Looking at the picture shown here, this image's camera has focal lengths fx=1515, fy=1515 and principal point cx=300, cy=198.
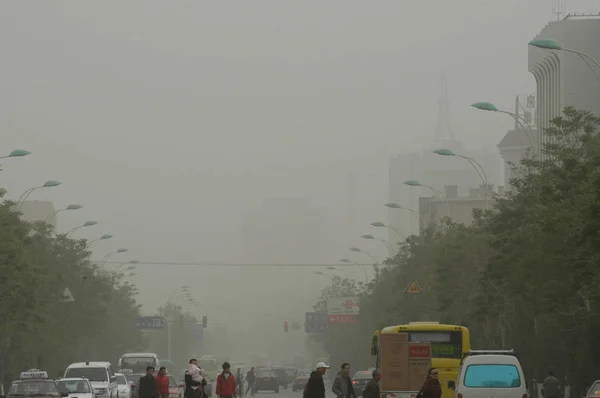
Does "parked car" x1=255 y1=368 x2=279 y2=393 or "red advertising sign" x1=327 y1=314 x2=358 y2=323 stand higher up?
"red advertising sign" x1=327 y1=314 x2=358 y2=323

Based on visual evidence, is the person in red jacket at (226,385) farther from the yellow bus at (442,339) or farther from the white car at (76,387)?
the white car at (76,387)

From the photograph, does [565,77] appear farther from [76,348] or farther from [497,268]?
[497,268]

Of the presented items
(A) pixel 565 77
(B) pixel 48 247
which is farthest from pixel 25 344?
(A) pixel 565 77

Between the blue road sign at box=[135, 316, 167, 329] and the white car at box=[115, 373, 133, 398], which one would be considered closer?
the white car at box=[115, 373, 133, 398]

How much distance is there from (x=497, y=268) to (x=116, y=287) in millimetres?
102689

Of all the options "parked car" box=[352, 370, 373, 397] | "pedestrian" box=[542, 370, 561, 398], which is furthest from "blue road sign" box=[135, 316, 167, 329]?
"pedestrian" box=[542, 370, 561, 398]

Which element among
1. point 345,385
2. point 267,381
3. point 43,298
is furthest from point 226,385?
point 267,381

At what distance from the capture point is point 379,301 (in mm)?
116500

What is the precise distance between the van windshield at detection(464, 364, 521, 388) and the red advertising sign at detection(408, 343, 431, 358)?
10.8m

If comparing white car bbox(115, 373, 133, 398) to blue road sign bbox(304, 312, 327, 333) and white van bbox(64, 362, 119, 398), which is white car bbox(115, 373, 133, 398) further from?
blue road sign bbox(304, 312, 327, 333)

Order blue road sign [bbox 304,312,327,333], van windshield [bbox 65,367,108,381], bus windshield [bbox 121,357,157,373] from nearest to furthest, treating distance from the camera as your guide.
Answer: van windshield [bbox 65,367,108,381] < bus windshield [bbox 121,357,157,373] < blue road sign [bbox 304,312,327,333]

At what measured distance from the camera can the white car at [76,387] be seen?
163ft

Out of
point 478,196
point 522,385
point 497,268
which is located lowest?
point 522,385

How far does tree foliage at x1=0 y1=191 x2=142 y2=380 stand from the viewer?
66.4m
